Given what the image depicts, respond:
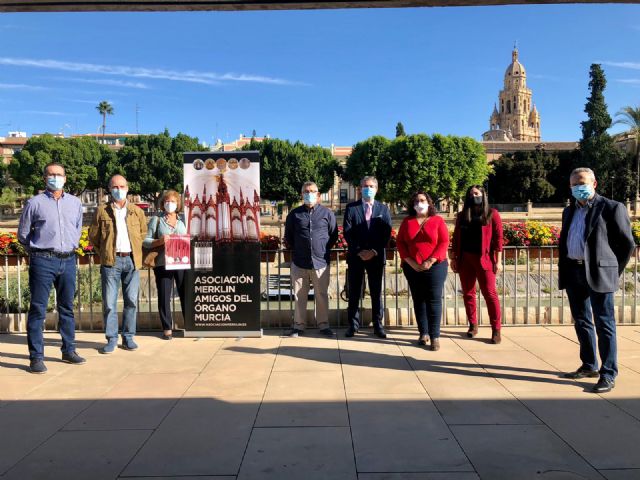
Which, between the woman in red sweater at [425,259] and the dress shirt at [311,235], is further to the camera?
the dress shirt at [311,235]

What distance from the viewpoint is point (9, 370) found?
16.1ft

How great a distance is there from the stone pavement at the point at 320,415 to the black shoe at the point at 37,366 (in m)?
0.10

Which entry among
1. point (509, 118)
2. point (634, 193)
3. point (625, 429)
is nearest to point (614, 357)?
point (625, 429)

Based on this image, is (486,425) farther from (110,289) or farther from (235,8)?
(110,289)

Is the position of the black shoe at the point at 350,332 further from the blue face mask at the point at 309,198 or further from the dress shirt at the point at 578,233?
the dress shirt at the point at 578,233

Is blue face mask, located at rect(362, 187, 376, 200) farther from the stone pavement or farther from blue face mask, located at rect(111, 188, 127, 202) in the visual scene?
blue face mask, located at rect(111, 188, 127, 202)

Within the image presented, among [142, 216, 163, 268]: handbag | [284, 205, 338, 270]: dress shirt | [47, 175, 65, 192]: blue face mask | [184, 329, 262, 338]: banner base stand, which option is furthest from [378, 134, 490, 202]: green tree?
[47, 175, 65, 192]: blue face mask

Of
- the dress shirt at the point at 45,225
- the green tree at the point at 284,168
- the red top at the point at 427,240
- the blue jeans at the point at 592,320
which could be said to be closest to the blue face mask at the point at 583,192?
the blue jeans at the point at 592,320

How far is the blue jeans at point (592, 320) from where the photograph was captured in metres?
4.22

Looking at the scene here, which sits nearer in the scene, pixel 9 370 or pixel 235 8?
pixel 235 8

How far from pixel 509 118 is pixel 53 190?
146875mm

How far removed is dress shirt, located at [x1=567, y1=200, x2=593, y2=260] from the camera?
14.5ft

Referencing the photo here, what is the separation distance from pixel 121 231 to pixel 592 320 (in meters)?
4.87

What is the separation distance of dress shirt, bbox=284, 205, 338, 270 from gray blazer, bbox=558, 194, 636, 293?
9.29 feet
